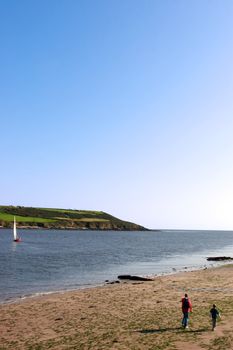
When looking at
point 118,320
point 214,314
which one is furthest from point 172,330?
point 118,320

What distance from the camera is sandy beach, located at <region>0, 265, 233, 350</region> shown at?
935 inches

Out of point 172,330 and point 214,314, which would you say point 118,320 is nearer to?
point 172,330

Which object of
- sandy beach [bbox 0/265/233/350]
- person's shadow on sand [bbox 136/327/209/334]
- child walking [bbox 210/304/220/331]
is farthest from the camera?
person's shadow on sand [bbox 136/327/209/334]

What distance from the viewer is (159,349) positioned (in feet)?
72.4

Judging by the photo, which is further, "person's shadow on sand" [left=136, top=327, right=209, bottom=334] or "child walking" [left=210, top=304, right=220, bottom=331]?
"person's shadow on sand" [left=136, top=327, right=209, bottom=334]

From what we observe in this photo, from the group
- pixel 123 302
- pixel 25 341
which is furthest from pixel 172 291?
pixel 25 341

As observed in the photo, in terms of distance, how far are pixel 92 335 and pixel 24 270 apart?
42900 millimetres

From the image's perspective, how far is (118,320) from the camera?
29891 mm

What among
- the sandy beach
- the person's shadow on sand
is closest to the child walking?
the sandy beach

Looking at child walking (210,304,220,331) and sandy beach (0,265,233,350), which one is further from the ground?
child walking (210,304,220,331)

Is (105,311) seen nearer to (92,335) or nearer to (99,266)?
(92,335)

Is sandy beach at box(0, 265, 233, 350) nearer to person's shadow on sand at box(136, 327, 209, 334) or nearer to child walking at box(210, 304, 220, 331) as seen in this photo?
person's shadow on sand at box(136, 327, 209, 334)

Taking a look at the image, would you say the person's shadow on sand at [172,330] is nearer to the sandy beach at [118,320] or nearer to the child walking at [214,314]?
the sandy beach at [118,320]

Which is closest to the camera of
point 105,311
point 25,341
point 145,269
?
point 25,341
